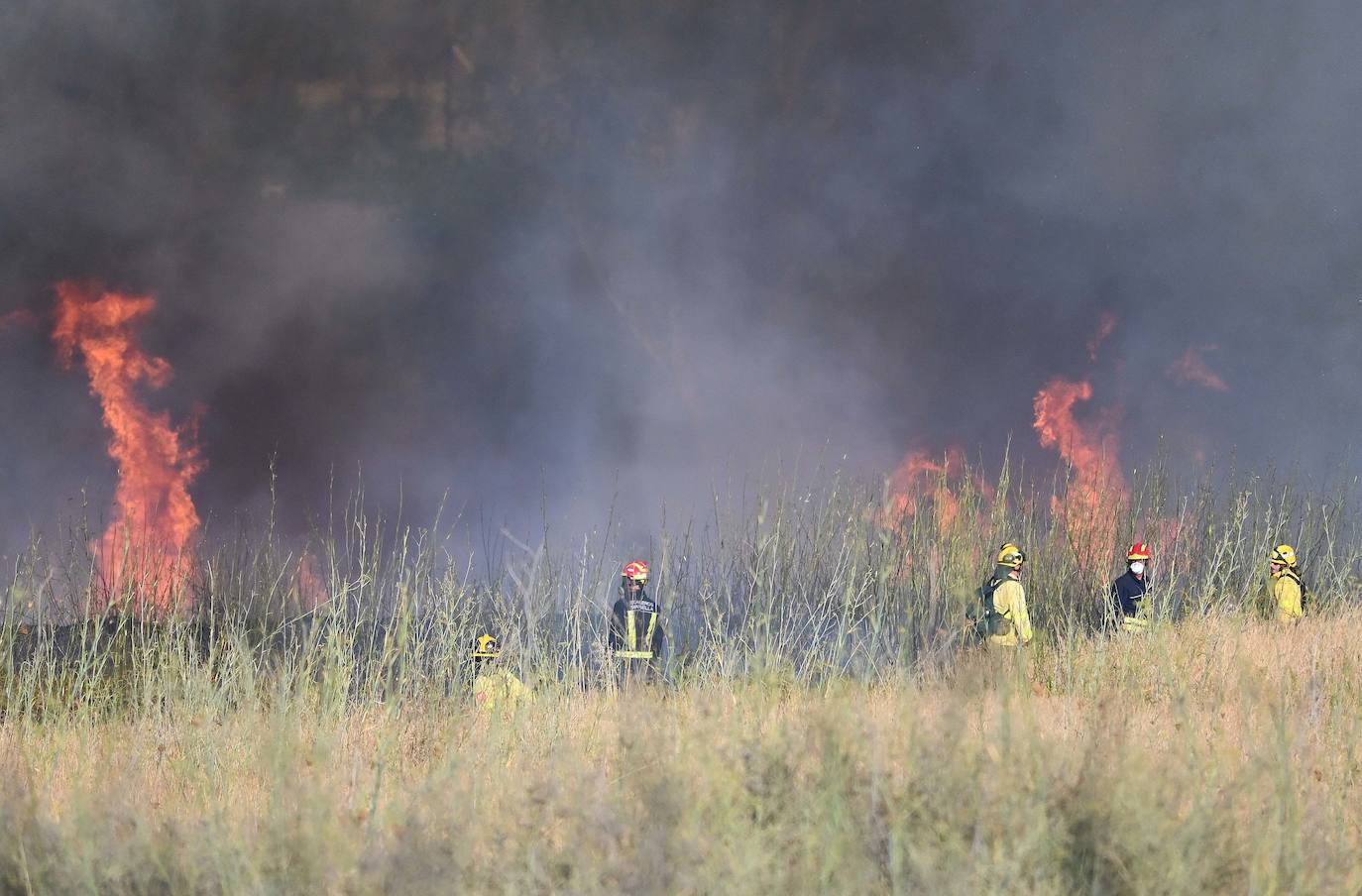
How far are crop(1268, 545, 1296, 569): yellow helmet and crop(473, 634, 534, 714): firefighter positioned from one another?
8.35 m

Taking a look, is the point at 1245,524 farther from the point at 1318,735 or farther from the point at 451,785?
the point at 451,785

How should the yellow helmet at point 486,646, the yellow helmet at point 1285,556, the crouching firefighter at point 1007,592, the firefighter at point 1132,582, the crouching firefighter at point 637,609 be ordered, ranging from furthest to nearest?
the yellow helmet at point 1285,556, the firefighter at point 1132,582, the crouching firefighter at point 1007,592, the crouching firefighter at point 637,609, the yellow helmet at point 486,646

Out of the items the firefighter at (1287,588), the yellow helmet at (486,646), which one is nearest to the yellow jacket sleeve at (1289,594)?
the firefighter at (1287,588)

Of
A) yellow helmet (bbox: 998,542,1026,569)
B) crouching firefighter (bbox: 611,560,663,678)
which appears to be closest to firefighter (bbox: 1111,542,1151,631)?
yellow helmet (bbox: 998,542,1026,569)

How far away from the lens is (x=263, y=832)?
3.20 m

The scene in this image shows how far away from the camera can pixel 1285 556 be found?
38.6 feet

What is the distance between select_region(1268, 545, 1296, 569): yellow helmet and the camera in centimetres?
1152

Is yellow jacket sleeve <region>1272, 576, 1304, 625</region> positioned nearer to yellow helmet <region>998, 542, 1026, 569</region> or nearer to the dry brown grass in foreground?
yellow helmet <region>998, 542, 1026, 569</region>

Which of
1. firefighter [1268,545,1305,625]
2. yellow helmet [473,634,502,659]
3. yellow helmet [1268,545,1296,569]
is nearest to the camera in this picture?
yellow helmet [473,634,502,659]

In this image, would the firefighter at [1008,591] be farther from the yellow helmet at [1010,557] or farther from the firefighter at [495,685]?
the firefighter at [495,685]

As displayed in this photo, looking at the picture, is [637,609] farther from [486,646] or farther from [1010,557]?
[1010,557]

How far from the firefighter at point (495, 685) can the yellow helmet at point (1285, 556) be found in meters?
8.35

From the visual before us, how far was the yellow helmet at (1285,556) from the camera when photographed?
453 inches

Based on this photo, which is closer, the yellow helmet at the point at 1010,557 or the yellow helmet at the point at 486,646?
the yellow helmet at the point at 486,646
